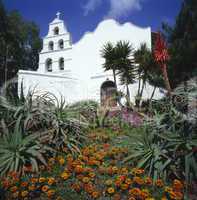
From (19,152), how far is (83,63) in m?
15.6

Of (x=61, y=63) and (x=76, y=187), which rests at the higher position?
(x=61, y=63)

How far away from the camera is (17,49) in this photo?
92.5 feet

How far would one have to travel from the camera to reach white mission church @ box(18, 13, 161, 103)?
1731cm

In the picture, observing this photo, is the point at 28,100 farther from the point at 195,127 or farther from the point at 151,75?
the point at 151,75

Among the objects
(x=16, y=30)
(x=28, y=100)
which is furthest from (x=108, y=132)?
(x=16, y=30)

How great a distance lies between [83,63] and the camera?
750 inches

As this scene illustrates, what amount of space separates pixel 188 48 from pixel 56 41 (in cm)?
1188

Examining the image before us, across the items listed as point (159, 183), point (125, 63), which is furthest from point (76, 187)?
point (125, 63)

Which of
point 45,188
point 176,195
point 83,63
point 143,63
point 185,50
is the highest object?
point 83,63

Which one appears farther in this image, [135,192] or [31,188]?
[31,188]

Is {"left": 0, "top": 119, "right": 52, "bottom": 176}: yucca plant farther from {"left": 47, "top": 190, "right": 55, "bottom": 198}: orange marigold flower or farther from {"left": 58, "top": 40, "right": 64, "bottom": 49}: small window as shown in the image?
{"left": 58, "top": 40, "right": 64, "bottom": 49}: small window

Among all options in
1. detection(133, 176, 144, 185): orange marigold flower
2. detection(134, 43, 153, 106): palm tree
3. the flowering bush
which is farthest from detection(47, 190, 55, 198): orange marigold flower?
detection(134, 43, 153, 106): palm tree

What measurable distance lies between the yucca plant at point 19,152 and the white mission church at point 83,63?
506 inches

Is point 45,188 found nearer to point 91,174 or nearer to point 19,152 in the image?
point 91,174
